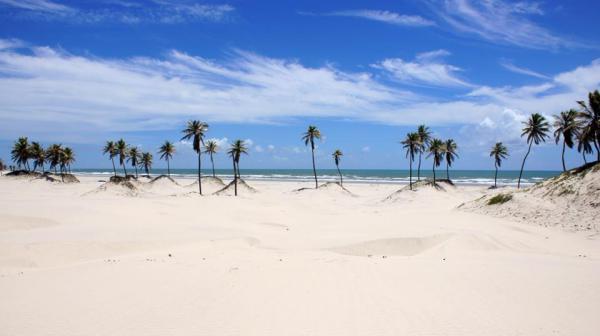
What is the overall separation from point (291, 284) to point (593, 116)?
3264 cm

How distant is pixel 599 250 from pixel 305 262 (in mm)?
14708

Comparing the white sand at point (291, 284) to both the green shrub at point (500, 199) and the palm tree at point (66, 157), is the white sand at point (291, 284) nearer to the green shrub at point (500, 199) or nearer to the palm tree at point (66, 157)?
the green shrub at point (500, 199)

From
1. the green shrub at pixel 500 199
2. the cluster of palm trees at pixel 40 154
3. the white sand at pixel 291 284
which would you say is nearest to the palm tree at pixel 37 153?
the cluster of palm trees at pixel 40 154

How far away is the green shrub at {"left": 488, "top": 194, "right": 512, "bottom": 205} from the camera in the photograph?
2820 centimetres

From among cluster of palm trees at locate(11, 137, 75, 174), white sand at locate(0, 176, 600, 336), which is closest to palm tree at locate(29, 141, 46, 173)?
cluster of palm trees at locate(11, 137, 75, 174)

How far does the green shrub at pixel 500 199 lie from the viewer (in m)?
28.2

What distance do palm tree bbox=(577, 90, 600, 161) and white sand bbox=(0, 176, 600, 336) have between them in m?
14.5

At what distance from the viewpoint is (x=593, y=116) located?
31.9m

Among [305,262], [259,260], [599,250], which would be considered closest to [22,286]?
[259,260]

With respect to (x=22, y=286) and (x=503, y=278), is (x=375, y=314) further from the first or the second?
(x=22, y=286)

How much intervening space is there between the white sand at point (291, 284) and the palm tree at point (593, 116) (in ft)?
47.5

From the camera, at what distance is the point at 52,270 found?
12.4 metres

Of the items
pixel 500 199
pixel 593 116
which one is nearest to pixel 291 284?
pixel 500 199

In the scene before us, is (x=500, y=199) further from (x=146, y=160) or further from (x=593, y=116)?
(x=146, y=160)
